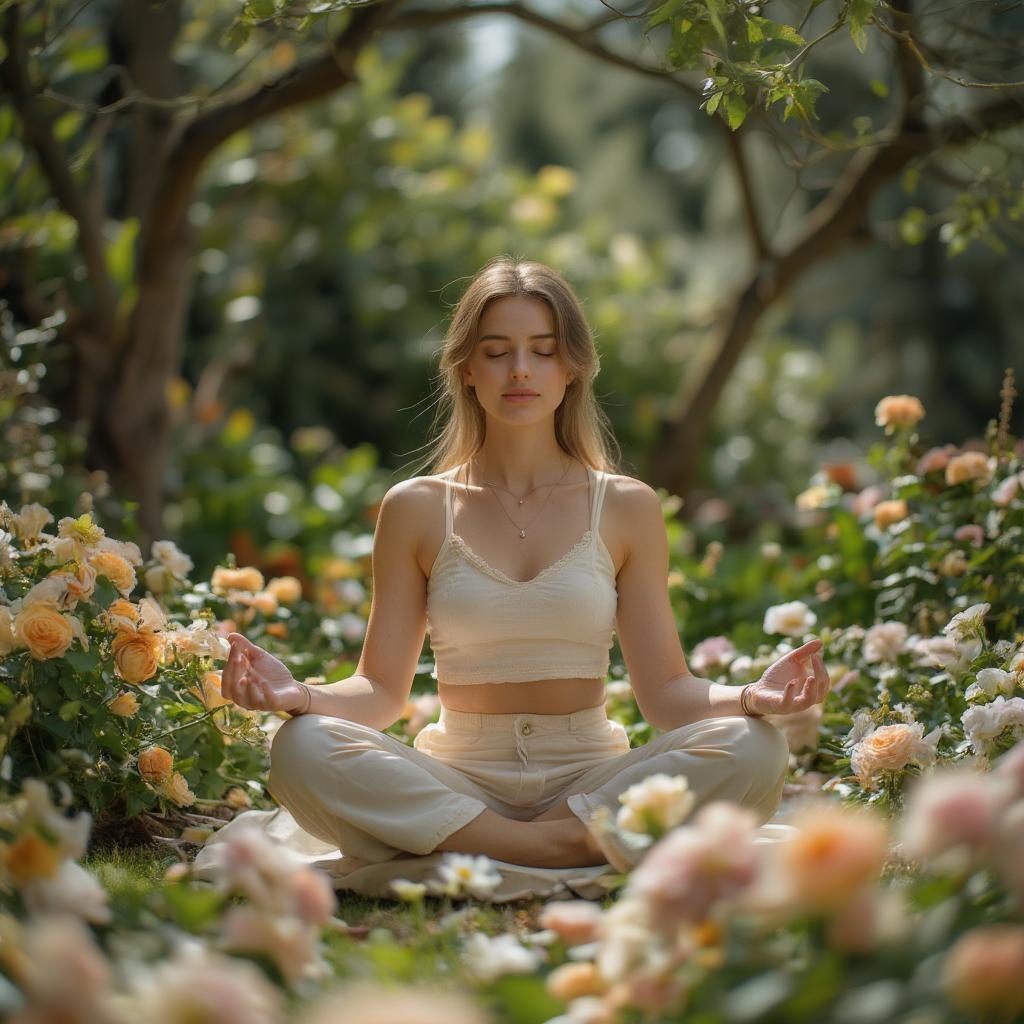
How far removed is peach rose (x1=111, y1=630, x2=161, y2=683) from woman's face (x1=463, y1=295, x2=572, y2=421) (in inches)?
35.7

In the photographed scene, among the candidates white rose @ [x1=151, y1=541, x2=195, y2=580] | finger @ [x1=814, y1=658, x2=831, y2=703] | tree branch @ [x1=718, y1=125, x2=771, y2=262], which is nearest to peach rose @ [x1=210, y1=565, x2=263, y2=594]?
white rose @ [x1=151, y1=541, x2=195, y2=580]

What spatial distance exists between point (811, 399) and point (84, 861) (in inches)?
253

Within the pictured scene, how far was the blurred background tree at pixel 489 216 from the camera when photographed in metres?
3.88

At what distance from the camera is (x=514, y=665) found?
287 cm

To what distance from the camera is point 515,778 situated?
282 centimetres

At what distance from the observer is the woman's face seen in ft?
9.71

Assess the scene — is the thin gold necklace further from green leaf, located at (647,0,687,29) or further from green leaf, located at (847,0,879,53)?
green leaf, located at (847,0,879,53)

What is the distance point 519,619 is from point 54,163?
251 centimetres

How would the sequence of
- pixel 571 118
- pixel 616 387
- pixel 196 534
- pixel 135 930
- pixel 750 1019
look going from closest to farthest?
1. pixel 750 1019
2. pixel 135 930
3. pixel 196 534
4. pixel 616 387
5. pixel 571 118

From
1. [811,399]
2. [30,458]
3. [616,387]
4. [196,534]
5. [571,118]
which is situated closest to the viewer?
[30,458]

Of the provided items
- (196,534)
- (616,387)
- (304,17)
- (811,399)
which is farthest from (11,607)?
(811,399)

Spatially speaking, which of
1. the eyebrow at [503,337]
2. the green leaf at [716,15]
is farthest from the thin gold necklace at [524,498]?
the green leaf at [716,15]

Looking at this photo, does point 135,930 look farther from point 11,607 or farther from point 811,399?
point 811,399

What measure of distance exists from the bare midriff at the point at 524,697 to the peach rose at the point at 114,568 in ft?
2.41
